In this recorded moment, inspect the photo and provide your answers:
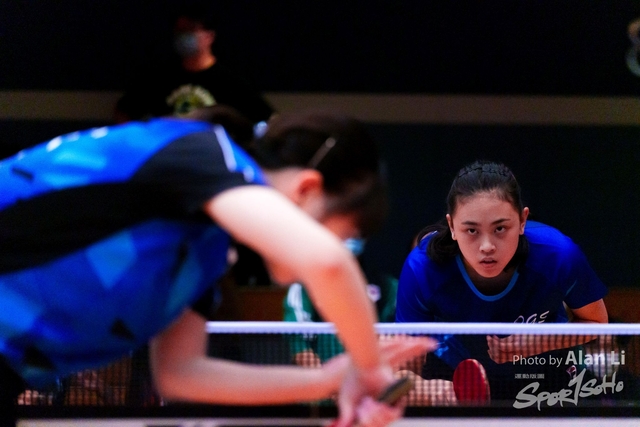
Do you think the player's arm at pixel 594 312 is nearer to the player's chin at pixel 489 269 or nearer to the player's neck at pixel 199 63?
the player's chin at pixel 489 269

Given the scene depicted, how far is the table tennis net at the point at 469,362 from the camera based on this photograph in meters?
2.38

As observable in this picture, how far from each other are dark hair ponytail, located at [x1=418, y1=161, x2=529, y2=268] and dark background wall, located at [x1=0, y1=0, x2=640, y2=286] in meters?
2.33

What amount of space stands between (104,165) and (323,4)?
410 centimetres

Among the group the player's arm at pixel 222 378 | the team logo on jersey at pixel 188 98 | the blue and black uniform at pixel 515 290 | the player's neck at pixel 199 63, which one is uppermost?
the player's neck at pixel 199 63

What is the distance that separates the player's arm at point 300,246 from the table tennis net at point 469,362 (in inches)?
37.2

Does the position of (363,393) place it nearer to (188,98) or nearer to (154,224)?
(154,224)

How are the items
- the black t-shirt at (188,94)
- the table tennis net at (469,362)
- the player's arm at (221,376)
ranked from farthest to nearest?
the black t-shirt at (188,94), the table tennis net at (469,362), the player's arm at (221,376)

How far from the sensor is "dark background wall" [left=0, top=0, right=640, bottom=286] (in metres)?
5.27

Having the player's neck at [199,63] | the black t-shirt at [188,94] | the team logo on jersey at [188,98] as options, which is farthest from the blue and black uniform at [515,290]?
the player's neck at [199,63]

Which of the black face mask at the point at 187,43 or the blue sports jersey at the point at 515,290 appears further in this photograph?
the black face mask at the point at 187,43

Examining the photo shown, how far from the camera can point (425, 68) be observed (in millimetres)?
5371

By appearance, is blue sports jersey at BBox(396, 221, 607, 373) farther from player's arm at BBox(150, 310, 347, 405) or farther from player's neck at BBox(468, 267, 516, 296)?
player's arm at BBox(150, 310, 347, 405)

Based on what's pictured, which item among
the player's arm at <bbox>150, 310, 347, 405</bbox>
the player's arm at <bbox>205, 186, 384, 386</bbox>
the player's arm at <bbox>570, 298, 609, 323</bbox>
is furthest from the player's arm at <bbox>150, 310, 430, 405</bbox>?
the player's arm at <bbox>570, 298, 609, 323</bbox>

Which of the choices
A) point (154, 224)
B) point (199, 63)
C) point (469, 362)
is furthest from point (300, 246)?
point (199, 63)
